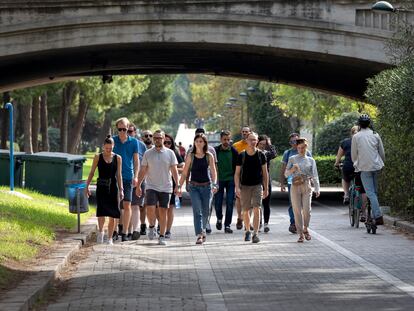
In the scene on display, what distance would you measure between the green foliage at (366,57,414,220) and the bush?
82.3ft

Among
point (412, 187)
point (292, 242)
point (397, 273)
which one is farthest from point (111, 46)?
point (397, 273)

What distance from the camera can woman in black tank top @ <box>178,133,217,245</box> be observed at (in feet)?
57.3

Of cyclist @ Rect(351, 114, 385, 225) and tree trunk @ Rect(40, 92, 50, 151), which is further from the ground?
tree trunk @ Rect(40, 92, 50, 151)

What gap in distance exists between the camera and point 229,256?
591 inches

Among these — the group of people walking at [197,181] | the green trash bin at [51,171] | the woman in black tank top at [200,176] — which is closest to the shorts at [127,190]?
the group of people walking at [197,181]

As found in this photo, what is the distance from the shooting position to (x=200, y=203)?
57.4 ft

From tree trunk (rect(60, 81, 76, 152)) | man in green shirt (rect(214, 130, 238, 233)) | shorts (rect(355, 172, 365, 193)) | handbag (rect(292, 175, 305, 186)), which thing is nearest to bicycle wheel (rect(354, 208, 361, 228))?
shorts (rect(355, 172, 365, 193))

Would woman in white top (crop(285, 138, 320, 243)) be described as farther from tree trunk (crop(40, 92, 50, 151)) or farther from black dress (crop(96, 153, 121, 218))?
tree trunk (crop(40, 92, 50, 151))

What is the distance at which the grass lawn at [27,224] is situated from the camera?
13.6 metres

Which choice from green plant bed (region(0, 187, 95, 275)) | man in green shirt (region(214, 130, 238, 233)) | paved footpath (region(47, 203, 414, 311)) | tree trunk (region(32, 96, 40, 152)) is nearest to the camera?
paved footpath (region(47, 203, 414, 311))

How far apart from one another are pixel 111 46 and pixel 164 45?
150 cm

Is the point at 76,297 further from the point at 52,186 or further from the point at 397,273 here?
the point at 52,186

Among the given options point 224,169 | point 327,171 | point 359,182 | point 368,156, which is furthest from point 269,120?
point 368,156

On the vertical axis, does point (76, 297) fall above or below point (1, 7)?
below
